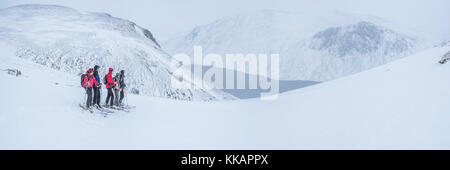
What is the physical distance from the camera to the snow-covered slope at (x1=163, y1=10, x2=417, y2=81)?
241ft

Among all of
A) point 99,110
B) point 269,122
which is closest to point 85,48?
point 99,110

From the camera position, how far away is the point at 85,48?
91.0ft

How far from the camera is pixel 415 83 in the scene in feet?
35.5

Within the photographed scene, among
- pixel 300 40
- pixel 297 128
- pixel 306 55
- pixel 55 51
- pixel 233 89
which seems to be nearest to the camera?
pixel 297 128

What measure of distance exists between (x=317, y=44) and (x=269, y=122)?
72.2 metres

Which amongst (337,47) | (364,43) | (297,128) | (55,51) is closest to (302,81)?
(337,47)

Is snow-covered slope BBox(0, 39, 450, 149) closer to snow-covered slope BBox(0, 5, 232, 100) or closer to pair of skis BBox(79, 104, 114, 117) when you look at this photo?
pair of skis BBox(79, 104, 114, 117)

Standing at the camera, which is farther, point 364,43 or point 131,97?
point 364,43

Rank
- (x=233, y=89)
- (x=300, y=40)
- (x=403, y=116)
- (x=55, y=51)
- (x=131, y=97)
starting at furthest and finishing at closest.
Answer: (x=300, y=40) → (x=233, y=89) → (x=55, y=51) → (x=131, y=97) → (x=403, y=116)

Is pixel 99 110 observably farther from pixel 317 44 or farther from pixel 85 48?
pixel 317 44

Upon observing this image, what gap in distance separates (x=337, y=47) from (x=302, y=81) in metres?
17.5

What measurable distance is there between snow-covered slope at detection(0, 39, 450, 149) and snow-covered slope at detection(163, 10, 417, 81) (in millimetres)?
60100

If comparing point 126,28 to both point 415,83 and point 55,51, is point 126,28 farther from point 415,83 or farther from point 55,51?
point 415,83

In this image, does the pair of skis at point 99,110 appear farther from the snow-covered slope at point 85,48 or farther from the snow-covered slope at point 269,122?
the snow-covered slope at point 85,48
